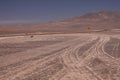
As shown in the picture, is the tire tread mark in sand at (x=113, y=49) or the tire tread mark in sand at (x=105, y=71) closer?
the tire tread mark in sand at (x=105, y=71)

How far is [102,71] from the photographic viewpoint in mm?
→ 10844

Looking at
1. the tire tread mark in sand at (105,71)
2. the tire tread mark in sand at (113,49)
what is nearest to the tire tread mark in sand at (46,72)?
the tire tread mark in sand at (105,71)

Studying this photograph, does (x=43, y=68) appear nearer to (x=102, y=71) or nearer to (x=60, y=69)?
(x=60, y=69)

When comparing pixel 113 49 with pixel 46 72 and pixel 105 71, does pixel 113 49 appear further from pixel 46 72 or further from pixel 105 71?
pixel 46 72

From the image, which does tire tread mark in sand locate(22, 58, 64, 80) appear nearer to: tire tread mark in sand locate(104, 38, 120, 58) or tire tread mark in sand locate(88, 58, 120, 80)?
tire tread mark in sand locate(88, 58, 120, 80)

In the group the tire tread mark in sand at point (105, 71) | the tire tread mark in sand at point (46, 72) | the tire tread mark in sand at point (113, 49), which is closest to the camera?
the tire tread mark in sand at point (105, 71)

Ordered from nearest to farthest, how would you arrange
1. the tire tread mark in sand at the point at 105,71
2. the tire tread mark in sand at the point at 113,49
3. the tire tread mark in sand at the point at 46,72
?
the tire tread mark in sand at the point at 105,71
the tire tread mark in sand at the point at 46,72
the tire tread mark in sand at the point at 113,49

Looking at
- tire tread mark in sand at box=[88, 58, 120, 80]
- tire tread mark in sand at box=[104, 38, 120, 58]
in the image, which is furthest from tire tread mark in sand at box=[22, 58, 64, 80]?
tire tread mark in sand at box=[104, 38, 120, 58]

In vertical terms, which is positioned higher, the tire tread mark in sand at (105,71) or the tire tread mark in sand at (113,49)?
the tire tread mark in sand at (105,71)

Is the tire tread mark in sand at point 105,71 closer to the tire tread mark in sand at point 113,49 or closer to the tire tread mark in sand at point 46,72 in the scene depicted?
the tire tread mark in sand at point 46,72

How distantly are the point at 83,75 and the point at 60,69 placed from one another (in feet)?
5.68

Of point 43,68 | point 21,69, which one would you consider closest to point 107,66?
point 43,68

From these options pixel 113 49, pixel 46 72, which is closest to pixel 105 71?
pixel 46 72

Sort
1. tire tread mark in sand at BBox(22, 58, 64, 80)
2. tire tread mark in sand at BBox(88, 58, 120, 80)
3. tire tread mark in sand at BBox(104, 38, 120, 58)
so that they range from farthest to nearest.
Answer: tire tread mark in sand at BBox(104, 38, 120, 58)
tire tread mark in sand at BBox(22, 58, 64, 80)
tire tread mark in sand at BBox(88, 58, 120, 80)
